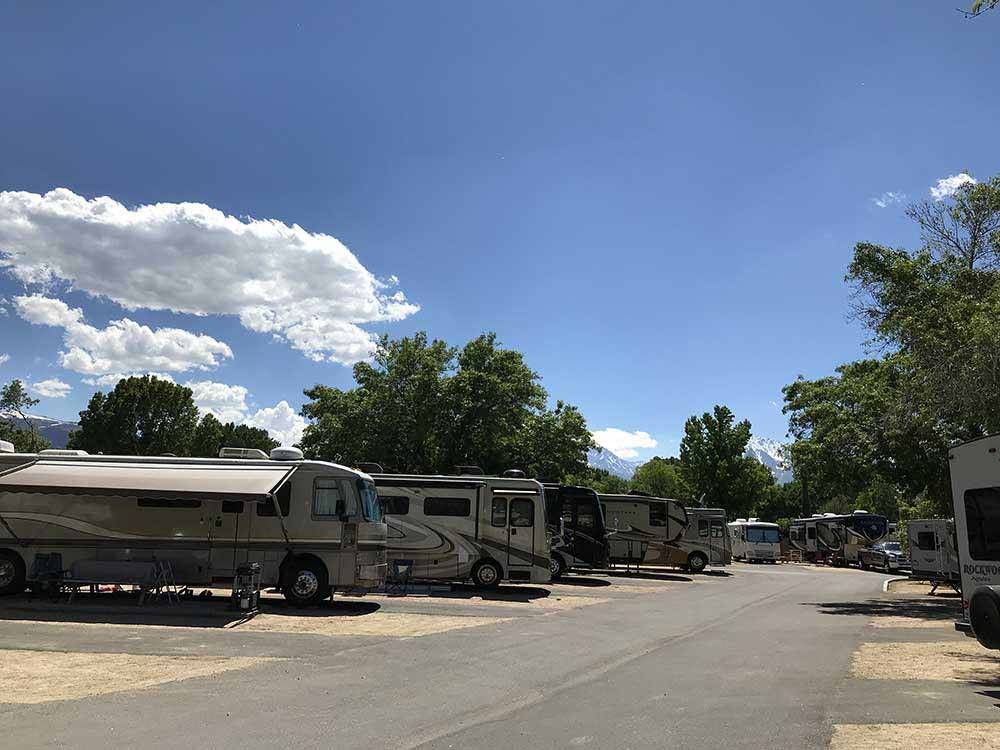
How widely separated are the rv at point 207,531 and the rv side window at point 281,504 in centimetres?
2

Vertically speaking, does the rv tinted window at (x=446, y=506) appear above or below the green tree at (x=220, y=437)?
below

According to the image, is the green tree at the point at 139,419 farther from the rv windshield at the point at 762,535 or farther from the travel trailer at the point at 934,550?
the travel trailer at the point at 934,550

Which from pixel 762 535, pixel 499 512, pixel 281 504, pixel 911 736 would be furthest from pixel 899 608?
pixel 762 535

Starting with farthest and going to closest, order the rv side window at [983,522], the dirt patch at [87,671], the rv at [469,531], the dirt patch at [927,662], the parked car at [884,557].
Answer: the parked car at [884,557] < the rv at [469,531] < the dirt patch at [927,662] < the rv side window at [983,522] < the dirt patch at [87,671]

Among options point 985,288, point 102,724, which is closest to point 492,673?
point 102,724

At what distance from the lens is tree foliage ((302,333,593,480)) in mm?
37938

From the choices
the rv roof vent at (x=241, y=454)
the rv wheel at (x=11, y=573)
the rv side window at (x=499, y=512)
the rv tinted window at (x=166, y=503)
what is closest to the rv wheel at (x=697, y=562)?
the rv side window at (x=499, y=512)

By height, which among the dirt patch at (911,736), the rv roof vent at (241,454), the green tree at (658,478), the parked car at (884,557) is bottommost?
the parked car at (884,557)

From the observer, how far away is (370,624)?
43.1 feet

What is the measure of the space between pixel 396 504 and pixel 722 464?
42.8 m

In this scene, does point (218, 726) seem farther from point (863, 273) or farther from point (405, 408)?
point (405, 408)

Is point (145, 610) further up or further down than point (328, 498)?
further down

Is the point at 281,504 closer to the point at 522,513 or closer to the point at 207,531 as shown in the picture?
the point at 207,531

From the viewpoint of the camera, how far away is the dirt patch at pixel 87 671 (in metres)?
7.56
